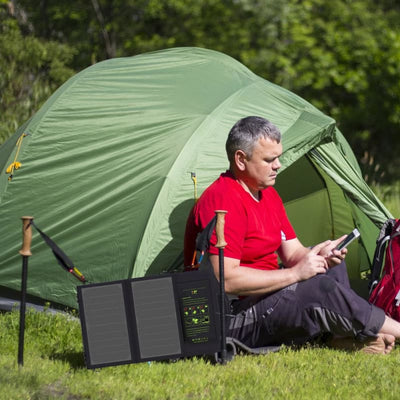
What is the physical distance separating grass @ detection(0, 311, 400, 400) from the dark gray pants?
14cm

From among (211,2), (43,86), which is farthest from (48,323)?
(211,2)

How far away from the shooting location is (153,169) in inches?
203

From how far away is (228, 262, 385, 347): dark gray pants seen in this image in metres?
4.21

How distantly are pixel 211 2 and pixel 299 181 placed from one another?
10889 mm

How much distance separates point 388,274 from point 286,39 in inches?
493

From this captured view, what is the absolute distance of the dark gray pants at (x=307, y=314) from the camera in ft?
13.8

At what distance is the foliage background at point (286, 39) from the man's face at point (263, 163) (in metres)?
10.3

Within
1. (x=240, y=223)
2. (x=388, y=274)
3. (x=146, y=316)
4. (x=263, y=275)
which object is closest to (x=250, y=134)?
(x=240, y=223)

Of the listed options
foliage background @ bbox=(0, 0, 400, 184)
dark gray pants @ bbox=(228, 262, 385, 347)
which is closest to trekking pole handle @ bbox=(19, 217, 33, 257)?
dark gray pants @ bbox=(228, 262, 385, 347)

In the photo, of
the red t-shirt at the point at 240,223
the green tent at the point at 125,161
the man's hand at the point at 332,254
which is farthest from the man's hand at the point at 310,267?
the green tent at the point at 125,161

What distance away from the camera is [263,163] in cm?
434

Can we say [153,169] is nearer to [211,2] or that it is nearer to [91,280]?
[91,280]

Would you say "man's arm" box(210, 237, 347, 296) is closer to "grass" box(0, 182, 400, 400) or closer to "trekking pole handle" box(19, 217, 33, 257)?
"grass" box(0, 182, 400, 400)

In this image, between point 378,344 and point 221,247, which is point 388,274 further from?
point 221,247
